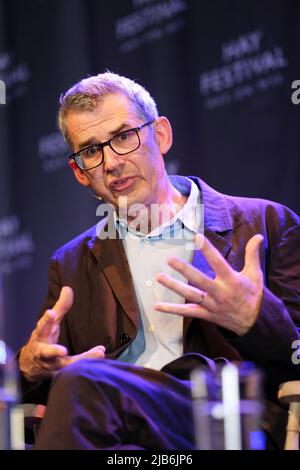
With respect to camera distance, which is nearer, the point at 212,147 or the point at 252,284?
the point at 252,284

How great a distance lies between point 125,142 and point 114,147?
45 millimetres

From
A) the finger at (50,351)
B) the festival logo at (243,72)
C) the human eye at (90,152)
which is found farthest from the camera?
the festival logo at (243,72)

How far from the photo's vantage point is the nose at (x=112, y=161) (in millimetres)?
2650

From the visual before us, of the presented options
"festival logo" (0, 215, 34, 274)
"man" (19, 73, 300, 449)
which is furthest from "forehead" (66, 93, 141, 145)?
"festival logo" (0, 215, 34, 274)

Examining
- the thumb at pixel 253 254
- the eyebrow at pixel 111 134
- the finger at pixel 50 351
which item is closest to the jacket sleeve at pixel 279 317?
the thumb at pixel 253 254

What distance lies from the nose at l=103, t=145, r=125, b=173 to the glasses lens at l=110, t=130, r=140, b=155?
2 cm

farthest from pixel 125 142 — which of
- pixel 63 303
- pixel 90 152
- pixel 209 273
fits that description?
pixel 63 303

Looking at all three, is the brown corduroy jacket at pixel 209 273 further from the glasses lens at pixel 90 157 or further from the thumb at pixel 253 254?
the glasses lens at pixel 90 157
